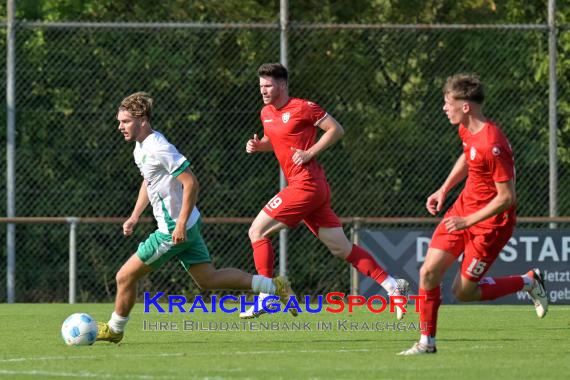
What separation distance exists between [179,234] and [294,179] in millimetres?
2299

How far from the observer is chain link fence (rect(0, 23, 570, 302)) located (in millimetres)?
16656

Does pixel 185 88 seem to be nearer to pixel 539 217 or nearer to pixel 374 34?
pixel 374 34

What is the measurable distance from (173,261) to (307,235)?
1.65 m

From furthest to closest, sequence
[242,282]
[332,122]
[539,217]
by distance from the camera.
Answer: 1. [539,217]
2. [332,122]
3. [242,282]

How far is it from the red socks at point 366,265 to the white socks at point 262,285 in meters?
1.36

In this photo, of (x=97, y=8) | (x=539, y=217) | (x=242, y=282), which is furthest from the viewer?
(x=97, y=8)

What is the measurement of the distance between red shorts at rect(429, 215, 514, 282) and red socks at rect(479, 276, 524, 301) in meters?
0.55

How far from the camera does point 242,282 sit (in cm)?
1022

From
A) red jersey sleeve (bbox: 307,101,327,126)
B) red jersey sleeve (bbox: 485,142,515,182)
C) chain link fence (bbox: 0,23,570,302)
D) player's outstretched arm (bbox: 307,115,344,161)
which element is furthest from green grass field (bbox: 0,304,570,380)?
chain link fence (bbox: 0,23,570,302)

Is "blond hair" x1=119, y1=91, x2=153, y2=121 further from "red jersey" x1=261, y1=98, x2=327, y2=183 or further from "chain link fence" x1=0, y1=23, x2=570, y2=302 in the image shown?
"chain link fence" x1=0, y1=23, x2=570, y2=302

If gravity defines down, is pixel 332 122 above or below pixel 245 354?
above

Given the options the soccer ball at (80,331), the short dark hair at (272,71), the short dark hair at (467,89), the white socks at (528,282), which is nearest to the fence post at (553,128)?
the short dark hair at (272,71)

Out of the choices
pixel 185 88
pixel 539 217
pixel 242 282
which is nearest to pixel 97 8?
pixel 185 88

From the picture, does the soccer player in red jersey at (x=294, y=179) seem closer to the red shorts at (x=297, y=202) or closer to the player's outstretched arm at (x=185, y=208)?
the red shorts at (x=297, y=202)
